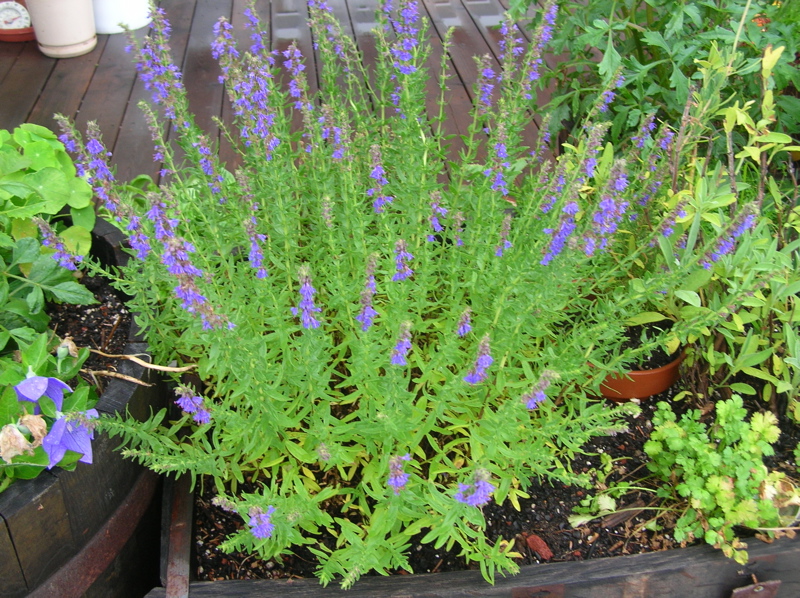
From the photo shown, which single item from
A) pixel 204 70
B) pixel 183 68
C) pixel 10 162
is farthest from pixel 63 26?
pixel 10 162

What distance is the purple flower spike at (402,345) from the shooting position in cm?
129

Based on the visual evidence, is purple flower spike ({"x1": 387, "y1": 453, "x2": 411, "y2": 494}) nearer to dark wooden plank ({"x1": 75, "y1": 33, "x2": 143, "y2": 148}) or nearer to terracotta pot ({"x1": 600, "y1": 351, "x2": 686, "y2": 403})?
terracotta pot ({"x1": 600, "y1": 351, "x2": 686, "y2": 403})

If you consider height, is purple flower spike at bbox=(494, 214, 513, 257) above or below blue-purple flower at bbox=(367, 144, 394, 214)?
below

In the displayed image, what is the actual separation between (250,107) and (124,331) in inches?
29.7

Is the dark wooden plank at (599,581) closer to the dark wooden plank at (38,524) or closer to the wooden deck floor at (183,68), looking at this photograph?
the dark wooden plank at (38,524)

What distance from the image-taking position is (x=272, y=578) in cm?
173

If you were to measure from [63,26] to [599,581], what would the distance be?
412 cm

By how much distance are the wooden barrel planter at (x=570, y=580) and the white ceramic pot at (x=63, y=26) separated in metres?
3.28

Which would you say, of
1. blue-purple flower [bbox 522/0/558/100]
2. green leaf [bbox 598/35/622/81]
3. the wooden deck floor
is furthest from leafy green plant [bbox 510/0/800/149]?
the wooden deck floor

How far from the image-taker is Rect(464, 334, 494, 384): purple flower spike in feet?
4.38

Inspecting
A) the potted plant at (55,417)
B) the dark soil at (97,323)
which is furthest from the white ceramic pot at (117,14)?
the dark soil at (97,323)

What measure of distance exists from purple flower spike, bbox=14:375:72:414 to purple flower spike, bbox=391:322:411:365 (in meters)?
0.78

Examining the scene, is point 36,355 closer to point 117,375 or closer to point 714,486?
point 117,375

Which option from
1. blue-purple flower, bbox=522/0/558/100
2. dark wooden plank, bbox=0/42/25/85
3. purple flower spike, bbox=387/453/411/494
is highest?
blue-purple flower, bbox=522/0/558/100
